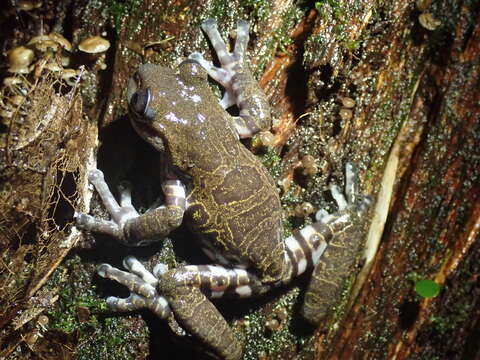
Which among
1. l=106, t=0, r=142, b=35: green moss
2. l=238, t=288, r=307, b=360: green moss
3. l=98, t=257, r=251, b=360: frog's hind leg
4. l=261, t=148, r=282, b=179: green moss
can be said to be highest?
l=106, t=0, r=142, b=35: green moss

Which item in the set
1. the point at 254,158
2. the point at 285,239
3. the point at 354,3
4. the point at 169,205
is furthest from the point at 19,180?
the point at 354,3

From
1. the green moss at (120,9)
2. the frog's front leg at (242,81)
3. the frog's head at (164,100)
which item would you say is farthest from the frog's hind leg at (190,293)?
the green moss at (120,9)

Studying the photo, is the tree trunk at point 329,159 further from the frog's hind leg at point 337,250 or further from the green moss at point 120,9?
the frog's hind leg at point 337,250

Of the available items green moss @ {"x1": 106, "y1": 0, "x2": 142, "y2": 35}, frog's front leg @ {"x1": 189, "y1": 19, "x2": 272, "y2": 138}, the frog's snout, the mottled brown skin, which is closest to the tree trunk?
green moss @ {"x1": 106, "y1": 0, "x2": 142, "y2": 35}

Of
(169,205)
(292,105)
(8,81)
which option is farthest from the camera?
(292,105)

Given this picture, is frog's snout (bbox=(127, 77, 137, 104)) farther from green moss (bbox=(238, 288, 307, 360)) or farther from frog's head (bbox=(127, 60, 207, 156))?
green moss (bbox=(238, 288, 307, 360))

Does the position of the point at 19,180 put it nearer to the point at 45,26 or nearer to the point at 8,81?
the point at 8,81

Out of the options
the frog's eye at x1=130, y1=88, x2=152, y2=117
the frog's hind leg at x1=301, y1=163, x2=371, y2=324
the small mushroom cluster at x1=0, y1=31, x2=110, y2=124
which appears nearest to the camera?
the small mushroom cluster at x1=0, y1=31, x2=110, y2=124
